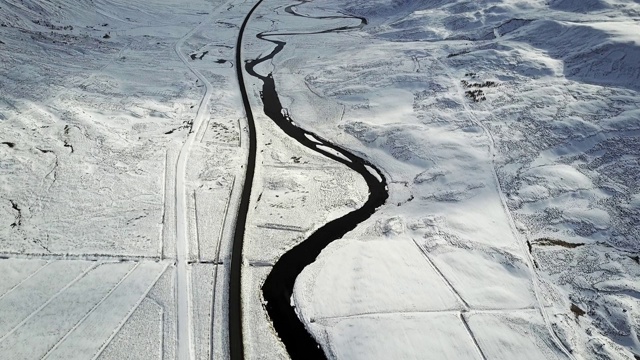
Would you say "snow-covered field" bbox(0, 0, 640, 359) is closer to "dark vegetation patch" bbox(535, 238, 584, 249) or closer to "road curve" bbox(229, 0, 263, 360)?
"dark vegetation patch" bbox(535, 238, 584, 249)

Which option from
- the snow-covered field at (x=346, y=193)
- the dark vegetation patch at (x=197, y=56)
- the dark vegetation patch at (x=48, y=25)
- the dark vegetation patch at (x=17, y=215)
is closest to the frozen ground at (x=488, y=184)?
the snow-covered field at (x=346, y=193)

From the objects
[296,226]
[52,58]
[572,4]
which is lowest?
[296,226]

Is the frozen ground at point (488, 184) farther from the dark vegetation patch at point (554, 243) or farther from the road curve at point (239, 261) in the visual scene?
the road curve at point (239, 261)

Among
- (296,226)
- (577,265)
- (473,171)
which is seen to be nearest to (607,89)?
(473,171)

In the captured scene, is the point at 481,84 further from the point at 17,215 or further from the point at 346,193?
the point at 17,215

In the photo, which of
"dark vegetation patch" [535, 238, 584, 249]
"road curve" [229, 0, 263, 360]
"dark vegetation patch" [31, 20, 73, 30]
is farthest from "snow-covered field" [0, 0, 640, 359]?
"road curve" [229, 0, 263, 360]

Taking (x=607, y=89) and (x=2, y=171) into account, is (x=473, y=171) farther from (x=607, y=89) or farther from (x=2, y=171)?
(x=2, y=171)

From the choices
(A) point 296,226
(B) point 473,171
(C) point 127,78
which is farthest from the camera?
(C) point 127,78

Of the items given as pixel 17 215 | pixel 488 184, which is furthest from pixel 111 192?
pixel 488 184
